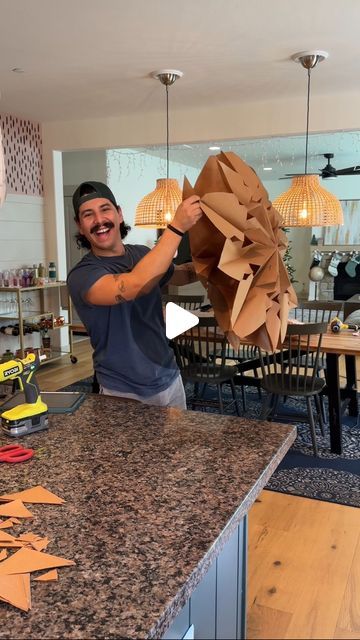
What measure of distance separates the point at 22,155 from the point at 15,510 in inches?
202

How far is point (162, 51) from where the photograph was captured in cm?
348

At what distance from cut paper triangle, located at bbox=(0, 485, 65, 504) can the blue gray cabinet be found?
0.30 m

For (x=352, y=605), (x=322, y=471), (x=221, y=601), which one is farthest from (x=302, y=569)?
(x=221, y=601)

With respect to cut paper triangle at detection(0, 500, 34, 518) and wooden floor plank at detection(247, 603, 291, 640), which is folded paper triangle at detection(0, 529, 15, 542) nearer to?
cut paper triangle at detection(0, 500, 34, 518)

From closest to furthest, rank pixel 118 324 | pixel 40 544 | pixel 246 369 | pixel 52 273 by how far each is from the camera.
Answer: pixel 40 544 → pixel 118 324 → pixel 246 369 → pixel 52 273

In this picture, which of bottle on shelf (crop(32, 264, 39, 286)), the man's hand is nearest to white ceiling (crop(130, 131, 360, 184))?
bottle on shelf (crop(32, 264, 39, 286))

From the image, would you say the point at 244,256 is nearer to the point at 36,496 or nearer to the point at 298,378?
the point at 36,496

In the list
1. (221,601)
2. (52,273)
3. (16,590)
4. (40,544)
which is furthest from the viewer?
(52,273)

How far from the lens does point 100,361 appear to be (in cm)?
171

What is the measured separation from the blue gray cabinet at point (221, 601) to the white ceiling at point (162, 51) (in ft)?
8.94

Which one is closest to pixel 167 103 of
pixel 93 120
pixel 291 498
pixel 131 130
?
pixel 131 130

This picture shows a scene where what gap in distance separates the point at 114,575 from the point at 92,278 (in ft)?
2.97

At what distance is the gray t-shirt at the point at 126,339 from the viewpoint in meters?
1.66

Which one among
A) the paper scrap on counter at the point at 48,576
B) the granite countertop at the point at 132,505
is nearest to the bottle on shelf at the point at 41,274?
the granite countertop at the point at 132,505
